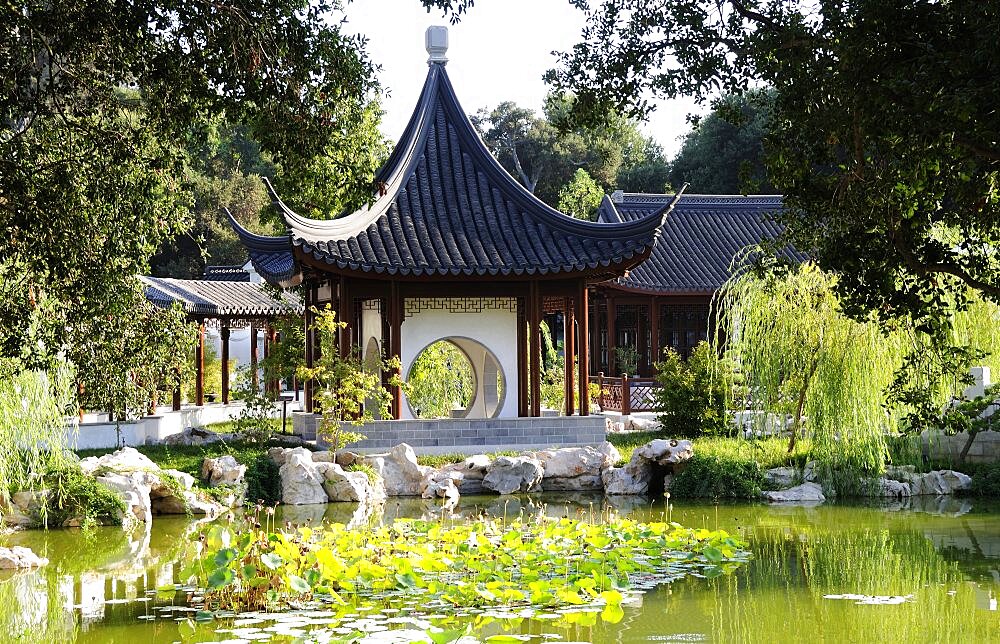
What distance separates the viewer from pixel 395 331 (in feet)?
44.9

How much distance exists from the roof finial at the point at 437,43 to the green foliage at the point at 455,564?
8.89m

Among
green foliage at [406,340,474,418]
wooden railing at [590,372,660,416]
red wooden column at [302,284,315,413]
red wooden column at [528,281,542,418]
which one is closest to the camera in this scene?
red wooden column at [528,281,542,418]

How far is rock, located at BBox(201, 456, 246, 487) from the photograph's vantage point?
1171 centimetres

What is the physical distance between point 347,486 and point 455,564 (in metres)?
4.75

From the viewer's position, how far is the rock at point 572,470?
12969 millimetres

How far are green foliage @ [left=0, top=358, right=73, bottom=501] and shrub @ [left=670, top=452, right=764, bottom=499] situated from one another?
19.5 feet

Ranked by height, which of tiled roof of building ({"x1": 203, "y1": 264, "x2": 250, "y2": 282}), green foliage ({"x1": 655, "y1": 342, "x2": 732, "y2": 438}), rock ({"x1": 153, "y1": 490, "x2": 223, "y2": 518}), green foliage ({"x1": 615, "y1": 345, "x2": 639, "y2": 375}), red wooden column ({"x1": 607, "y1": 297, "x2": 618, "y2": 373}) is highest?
tiled roof of building ({"x1": 203, "y1": 264, "x2": 250, "y2": 282})

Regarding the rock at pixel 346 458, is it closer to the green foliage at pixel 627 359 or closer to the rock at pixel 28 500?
the rock at pixel 28 500

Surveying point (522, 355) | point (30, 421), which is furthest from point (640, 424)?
point (30, 421)

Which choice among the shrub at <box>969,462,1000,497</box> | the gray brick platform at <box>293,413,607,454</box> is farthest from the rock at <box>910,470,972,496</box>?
the gray brick platform at <box>293,413,607,454</box>

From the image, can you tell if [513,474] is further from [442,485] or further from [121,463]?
[121,463]

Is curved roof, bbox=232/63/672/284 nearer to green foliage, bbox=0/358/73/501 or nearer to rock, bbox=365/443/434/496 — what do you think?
rock, bbox=365/443/434/496

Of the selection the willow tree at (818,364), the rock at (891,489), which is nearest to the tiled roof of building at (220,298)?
the willow tree at (818,364)

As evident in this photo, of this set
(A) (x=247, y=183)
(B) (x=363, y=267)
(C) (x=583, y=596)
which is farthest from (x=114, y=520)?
(A) (x=247, y=183)
